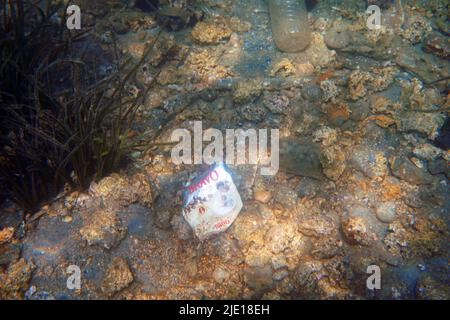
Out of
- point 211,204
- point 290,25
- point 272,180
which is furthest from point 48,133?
point 290,25

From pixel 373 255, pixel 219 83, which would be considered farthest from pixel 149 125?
pixel 373 255

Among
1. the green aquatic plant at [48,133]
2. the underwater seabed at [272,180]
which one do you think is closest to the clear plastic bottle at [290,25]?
the underwater seabed at [272,180]

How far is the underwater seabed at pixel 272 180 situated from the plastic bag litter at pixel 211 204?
99mm

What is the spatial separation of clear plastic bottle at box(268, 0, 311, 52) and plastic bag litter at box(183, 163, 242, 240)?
2.11m

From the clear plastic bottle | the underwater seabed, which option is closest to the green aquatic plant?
the underwater seabed

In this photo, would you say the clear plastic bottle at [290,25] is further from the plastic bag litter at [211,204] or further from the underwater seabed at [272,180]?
the plastic bag litter at [211,204]

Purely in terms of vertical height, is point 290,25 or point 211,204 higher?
point 290,25

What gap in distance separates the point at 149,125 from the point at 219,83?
0.94m

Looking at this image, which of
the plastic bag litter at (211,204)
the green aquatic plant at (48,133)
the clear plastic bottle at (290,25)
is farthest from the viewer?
the clear plastic bottle at (290,25)

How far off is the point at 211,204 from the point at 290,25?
8.54 feet

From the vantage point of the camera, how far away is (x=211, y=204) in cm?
261

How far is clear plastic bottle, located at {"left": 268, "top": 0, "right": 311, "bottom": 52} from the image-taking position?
3881 millimetres

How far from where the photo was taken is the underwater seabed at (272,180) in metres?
2.49

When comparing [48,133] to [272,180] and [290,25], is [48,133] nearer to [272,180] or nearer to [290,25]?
[272,180]
